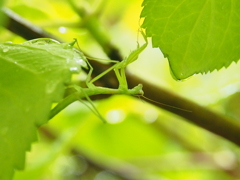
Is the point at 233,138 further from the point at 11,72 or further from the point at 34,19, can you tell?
the point at 34,19

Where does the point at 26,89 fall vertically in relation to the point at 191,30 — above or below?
below

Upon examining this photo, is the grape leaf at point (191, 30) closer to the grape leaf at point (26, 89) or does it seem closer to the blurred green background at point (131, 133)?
the grape leaf at point (26, 89)

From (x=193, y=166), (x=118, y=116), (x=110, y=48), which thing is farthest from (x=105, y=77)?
(x=193, y=166)

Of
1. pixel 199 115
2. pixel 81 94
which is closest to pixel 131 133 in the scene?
pixel 199 115

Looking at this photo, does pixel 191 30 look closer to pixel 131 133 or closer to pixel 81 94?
pixel 81 94

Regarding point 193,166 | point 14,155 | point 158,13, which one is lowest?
point 14,155

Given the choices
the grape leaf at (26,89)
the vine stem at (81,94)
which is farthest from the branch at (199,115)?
the grape leaf at (26,89)
